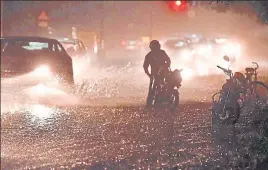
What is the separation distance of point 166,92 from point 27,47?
386 cm

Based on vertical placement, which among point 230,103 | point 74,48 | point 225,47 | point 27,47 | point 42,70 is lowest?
point 230,103

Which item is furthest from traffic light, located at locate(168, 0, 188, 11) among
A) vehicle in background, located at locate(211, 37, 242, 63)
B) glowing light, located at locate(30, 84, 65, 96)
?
glowing light, located at locate(30, 84, 65, 96)

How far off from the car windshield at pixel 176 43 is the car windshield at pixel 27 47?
15859 mm

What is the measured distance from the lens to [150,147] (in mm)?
9086

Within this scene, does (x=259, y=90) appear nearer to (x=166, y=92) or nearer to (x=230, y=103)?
(x=230, y=103)

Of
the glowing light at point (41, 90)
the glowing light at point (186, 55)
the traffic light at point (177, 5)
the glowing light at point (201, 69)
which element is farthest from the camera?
the glowing light at point (186, 55)

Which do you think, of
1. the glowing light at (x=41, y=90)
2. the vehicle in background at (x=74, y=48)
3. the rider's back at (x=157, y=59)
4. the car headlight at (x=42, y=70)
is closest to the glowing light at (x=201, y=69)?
the vehicle in background at (x=74, y=48)

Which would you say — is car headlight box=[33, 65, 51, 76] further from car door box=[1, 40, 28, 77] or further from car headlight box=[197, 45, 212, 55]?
car headlight box=[197, 45, 212, 55]

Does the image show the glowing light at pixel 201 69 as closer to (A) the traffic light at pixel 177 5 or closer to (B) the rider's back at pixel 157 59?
(A) the traffic light at pixel 177 5

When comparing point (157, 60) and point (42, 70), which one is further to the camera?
point (42, 70)

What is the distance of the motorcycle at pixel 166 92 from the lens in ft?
43.9

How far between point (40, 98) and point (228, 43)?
1974cm

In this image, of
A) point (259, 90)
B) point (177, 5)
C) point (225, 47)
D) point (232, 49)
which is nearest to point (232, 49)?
point (232, 49)

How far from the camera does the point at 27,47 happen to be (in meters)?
15.2
